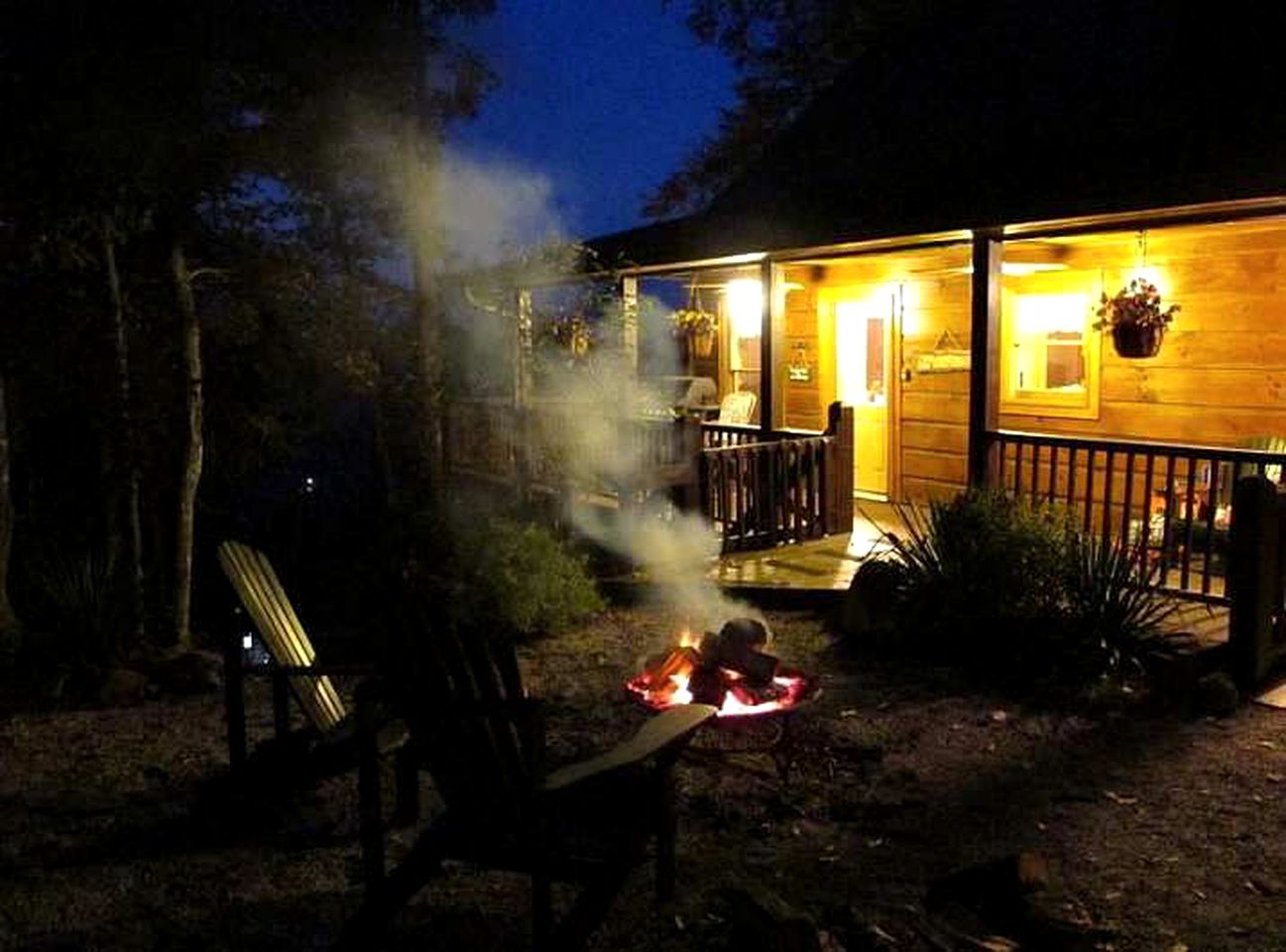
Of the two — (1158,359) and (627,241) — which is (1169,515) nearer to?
(1158,359)

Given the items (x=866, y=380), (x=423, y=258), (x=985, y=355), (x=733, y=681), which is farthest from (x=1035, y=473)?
(x=423, y=258)

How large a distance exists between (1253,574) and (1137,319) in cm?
349

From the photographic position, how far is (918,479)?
12.0 metres

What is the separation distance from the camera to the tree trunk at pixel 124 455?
779 cm

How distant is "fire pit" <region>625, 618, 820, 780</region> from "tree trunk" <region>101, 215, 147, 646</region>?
396 centimetres

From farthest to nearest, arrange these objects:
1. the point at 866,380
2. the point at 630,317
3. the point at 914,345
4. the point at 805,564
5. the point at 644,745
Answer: the point at 866,380 < the point at 630,317 < the point at 914,345 < the point at 805,564 < the point at 644,745

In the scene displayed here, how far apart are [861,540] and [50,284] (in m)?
6.89

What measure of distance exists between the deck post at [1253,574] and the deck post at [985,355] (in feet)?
8.63

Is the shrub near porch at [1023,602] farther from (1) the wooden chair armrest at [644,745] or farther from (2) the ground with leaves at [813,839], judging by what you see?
(1) the wooden chair armrest at [644,745]

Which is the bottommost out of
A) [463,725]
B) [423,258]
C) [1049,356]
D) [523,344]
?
[463,725]

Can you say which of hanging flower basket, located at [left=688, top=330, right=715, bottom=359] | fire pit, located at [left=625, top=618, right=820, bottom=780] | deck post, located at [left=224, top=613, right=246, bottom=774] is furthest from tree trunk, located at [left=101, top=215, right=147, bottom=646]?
hanging flower basket, located at [left=688, top=330, right=715, bottom=359]

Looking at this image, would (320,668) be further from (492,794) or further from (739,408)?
(739,408)

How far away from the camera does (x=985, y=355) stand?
888cm

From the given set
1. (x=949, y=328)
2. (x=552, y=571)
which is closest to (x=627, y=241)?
(x=949, y=328)
